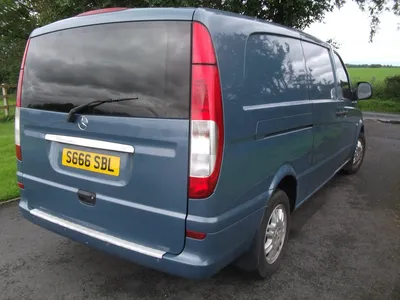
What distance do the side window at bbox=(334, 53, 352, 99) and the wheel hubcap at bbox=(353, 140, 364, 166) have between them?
1.46 m

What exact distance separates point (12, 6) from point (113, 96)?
22662 mm

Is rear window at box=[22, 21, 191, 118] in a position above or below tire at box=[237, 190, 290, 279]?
above

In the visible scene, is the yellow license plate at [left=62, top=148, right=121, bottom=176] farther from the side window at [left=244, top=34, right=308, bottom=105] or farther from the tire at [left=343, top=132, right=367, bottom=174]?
the tire at [left=343, top=132, right=367, bottom=174]

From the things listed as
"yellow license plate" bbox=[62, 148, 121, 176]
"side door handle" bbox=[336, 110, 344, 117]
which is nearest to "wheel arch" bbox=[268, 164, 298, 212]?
"yellow license plate" bbox=[62, 148, 121, 176]

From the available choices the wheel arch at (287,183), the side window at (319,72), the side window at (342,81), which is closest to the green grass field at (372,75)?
the side window at (342,81)

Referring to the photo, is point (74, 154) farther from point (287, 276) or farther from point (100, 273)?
point (287, 276)

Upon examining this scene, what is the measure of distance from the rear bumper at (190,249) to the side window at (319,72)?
5.00 feet

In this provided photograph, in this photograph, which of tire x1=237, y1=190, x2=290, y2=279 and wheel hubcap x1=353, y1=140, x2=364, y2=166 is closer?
tire x1=237, y1=190, x2=290, y2=279

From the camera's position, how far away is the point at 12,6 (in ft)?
66.8

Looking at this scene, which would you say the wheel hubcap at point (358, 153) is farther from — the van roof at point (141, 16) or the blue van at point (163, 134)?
the van roof at point (141, 16)

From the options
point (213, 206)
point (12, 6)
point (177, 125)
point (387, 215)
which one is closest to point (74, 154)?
point (177, 125)

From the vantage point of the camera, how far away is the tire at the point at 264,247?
8.01 ft

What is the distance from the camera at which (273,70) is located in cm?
247

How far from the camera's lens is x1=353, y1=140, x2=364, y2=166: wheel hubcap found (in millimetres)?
5777
